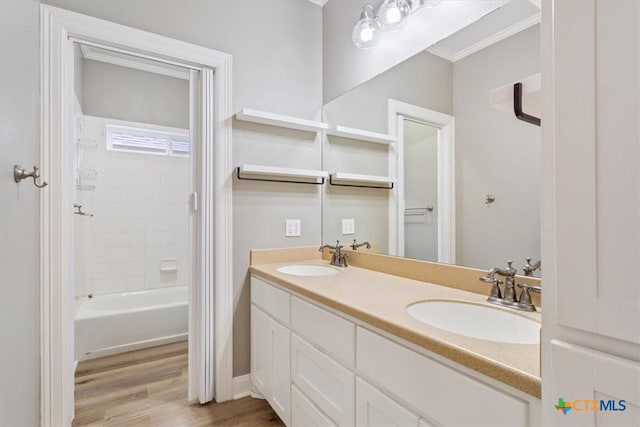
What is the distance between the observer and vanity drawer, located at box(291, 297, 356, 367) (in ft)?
3.49

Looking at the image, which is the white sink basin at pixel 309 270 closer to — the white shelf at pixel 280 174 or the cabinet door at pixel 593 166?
the white shelf at pixel 280 174

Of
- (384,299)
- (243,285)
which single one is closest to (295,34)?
(243,285)

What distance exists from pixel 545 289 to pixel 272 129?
1.81 m

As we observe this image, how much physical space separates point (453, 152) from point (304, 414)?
52.2 inches

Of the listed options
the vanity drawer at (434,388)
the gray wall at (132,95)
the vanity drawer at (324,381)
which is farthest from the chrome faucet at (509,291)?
the gray wall at (132,95)

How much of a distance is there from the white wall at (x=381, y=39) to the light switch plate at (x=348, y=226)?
2.89 feet

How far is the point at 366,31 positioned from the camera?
6.12 ft

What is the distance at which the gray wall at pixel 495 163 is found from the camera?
1097 millimetres

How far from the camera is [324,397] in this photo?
1.18m

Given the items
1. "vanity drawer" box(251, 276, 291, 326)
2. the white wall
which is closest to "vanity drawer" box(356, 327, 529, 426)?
"vanity drawer" box(251, 276, 291, 326)

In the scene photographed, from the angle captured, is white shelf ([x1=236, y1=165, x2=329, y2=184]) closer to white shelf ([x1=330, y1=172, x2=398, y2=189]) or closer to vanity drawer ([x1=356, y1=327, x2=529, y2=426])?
white shelf ([x1=330, y1=172, x2=398, y2=189])

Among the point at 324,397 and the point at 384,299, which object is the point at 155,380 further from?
the point at 384,299

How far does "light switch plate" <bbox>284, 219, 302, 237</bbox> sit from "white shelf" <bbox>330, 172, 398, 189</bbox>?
389 mm

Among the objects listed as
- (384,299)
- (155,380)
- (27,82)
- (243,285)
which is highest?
(27,82)
